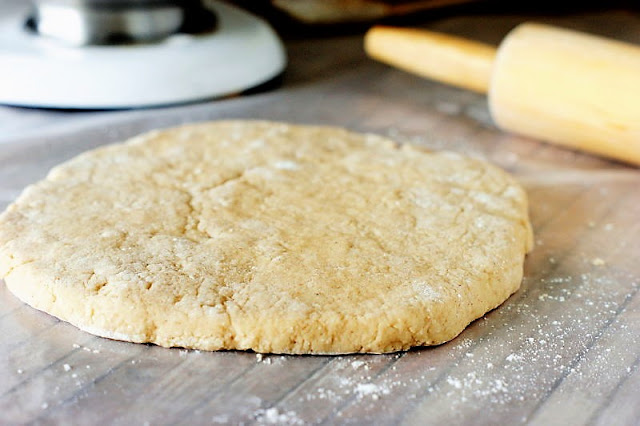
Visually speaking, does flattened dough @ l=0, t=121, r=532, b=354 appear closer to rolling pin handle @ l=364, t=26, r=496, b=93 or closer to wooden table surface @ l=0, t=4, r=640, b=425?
wooden table surface @ l=0, t=4, r=640, b=425

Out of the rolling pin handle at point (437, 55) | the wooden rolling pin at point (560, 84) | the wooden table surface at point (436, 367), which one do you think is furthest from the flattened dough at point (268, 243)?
the rolling pin handle at point (437, 55)

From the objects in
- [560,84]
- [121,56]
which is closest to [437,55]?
[560,84]

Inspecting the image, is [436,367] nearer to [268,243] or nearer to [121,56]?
[268,243]

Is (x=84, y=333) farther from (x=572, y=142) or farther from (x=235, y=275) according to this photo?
(x=572, y=142)

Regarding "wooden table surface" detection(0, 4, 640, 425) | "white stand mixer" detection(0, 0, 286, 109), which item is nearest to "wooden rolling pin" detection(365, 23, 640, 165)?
"wooden table surface" detection(0, 4, 640, 425)

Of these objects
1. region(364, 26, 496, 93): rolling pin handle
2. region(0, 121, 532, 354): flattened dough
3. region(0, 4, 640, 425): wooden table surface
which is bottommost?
region(0, 4, 640, 425): wooden table surface

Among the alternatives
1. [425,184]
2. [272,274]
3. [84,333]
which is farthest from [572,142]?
[84,333]

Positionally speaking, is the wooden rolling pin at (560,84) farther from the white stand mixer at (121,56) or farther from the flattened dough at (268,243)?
the white stand mixer at (121,56)
